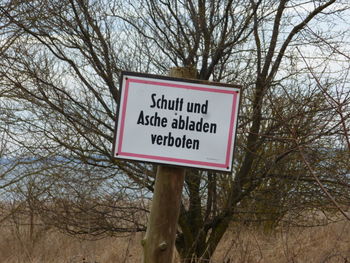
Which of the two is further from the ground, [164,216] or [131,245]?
[164,216]

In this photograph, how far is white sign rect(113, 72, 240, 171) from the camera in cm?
209

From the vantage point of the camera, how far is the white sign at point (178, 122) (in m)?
2.09

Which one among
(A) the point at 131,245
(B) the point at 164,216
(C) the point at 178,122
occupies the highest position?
(C) the point at 178,122

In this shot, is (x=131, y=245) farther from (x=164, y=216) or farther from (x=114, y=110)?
(x=164, y=216)

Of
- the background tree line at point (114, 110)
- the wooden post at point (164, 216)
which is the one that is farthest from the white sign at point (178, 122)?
the background tree line at point (114, 110)

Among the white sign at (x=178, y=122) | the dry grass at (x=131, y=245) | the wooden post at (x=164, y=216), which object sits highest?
the white sign at (x=178, y=122)

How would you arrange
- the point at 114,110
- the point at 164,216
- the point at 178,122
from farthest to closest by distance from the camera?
1. the point at 114,110
2. the point at 164,216
3. the point at 178,122

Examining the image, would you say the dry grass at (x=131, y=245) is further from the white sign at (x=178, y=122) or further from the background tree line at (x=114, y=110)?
the white sign at (x=178, y=122)

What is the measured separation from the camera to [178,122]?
6.88 feet

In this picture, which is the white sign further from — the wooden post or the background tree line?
the background tree line

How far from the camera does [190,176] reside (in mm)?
5617

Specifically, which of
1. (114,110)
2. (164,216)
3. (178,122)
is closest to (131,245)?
(114,110)

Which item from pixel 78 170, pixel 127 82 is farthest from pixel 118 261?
pixel 127 82

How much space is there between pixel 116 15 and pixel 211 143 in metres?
3.88
